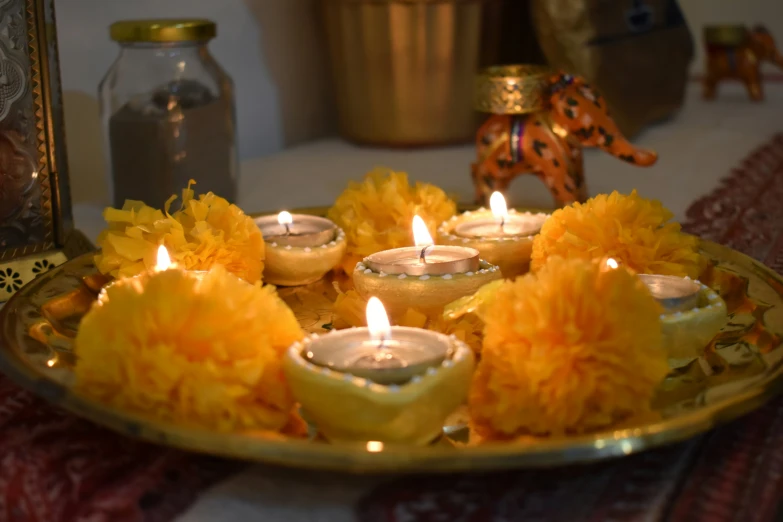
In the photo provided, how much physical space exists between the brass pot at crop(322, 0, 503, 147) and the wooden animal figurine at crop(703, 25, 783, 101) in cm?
63

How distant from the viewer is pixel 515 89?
85cm

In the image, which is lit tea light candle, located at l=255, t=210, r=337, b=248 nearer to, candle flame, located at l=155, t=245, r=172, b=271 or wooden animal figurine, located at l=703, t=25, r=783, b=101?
candle flame, located at l=155, t=245, r=172, b=271

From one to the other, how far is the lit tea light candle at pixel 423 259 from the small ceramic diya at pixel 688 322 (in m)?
0.10

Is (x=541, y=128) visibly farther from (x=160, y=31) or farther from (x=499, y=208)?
(x=160, y=31)

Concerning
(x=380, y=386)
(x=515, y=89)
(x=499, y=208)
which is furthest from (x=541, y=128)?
(x=380, y=386)

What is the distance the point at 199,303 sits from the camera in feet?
1.35

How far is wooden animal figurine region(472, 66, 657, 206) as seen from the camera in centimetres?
83

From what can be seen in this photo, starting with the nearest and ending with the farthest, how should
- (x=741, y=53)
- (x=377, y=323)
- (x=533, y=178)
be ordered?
(x=377, y=323) < (x=533, y=178) < (x=741, y=53)

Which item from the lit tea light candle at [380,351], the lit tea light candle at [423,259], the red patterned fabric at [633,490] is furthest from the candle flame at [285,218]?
the red patterned fabric at [633,490]

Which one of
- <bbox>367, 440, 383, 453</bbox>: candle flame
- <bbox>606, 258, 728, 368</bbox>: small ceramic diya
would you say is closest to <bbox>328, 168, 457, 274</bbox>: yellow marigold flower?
<bbox>606, 258, 728, 368</bbox>: small ceramic diya

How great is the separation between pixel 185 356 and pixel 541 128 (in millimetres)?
550

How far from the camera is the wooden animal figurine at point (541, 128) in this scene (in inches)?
32.9

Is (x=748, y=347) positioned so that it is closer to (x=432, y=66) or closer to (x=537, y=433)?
(x=537, y=433)

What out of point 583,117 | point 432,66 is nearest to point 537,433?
point 583,117
